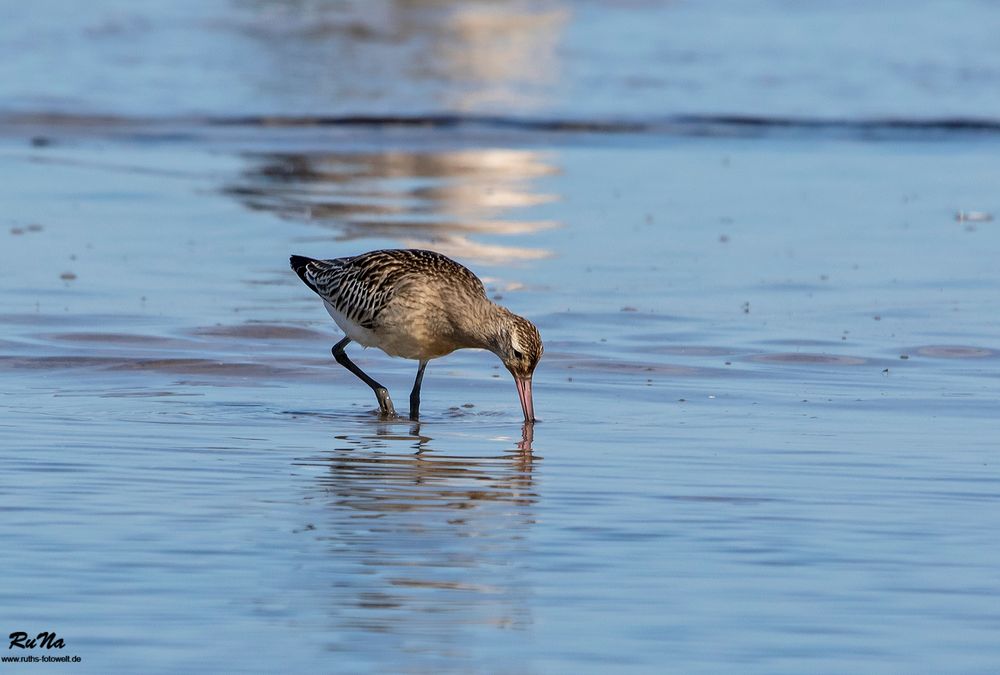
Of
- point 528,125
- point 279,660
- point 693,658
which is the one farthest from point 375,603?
point 528,125

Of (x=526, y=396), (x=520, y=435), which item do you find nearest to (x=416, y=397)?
(x=526, y=396)

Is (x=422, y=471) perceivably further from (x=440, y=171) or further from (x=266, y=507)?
(x=440, y=171)

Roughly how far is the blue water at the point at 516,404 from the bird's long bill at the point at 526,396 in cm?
17

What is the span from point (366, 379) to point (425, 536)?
3098 mm

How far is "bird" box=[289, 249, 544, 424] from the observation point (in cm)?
873

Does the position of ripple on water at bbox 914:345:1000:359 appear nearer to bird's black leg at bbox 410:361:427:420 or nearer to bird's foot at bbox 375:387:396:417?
bird's black leg at bbox 410:361:427:420

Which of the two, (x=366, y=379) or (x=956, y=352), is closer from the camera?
(x=366, y=379)

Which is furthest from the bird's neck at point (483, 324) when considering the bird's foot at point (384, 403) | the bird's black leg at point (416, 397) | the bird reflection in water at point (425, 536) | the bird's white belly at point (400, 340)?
the bird reflection in water at point (425, 536)

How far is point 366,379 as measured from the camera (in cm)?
935

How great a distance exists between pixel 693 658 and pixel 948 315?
6360 millimetres

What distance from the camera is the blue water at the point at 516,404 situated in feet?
17.6

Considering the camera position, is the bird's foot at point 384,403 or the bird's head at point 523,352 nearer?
the bird's head at point 523,352

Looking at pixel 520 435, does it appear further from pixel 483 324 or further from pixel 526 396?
pixel 483 324

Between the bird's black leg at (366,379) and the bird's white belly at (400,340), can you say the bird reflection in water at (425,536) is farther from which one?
the bird's white belly at (400,340)
